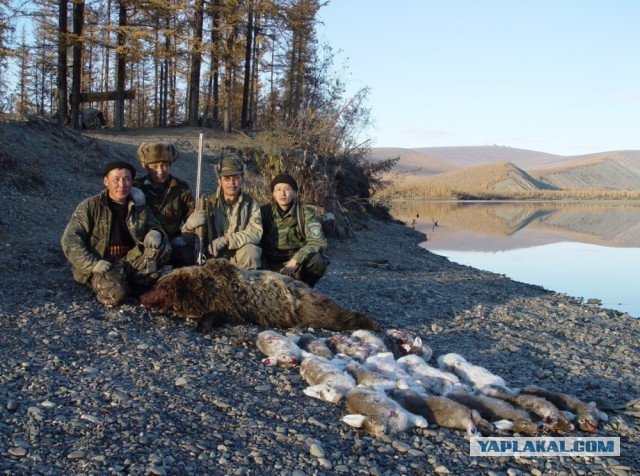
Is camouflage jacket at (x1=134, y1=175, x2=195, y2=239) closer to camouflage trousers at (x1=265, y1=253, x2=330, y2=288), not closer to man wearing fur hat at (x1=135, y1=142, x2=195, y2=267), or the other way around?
man wearing fur hat at (x1=135, y1=142, x2=195, y2=267)

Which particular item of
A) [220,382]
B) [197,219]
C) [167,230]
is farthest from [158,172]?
[220,382]

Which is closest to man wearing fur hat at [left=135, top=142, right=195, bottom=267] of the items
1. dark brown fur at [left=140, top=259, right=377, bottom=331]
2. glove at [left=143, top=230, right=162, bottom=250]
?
glove at [left=143, top=230, right=162, bottom=250]

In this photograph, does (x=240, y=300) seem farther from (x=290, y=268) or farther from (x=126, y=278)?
(x=126, y=278)

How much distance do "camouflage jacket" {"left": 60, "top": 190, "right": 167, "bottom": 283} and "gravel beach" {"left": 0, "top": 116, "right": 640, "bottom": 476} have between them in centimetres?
41

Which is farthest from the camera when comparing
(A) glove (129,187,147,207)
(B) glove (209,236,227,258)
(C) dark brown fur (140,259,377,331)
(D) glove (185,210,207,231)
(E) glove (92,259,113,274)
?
(B) glove (209,236,227,258)

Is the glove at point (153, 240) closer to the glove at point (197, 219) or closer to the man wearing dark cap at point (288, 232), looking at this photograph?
the glove at point (197, 219)

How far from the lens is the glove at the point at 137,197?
21.7ft

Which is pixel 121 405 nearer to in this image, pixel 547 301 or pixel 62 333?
pixel 62 333

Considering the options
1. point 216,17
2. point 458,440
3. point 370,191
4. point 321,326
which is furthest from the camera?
point 216,17

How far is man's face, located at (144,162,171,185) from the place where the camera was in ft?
22.9

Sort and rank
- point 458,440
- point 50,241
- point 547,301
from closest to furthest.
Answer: point 458,440 → point 50,241 → point 547,301

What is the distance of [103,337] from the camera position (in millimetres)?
5441

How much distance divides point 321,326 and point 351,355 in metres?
0.95

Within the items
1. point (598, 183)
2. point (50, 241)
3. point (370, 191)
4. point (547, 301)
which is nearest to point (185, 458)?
point (50, 241)
